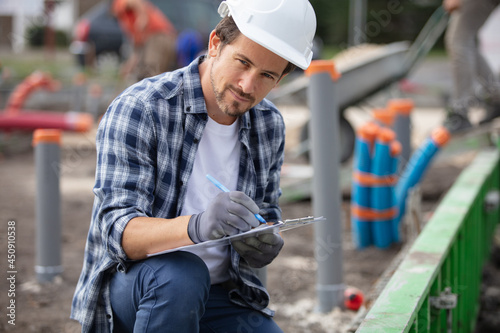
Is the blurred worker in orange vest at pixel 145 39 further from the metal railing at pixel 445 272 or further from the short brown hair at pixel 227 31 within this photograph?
the short brown hair at pixel 227 31

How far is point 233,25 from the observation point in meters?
1.83

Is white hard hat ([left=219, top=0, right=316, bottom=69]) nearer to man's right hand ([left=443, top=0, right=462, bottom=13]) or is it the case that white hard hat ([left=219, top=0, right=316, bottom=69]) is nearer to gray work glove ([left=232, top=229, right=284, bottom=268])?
gray work glove ([left=232, top=229, right=284, bottom=268])

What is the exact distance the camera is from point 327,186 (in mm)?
3271

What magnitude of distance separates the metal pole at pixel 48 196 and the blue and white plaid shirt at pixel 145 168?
1819mm

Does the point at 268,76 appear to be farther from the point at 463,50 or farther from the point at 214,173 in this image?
the point at 463,50

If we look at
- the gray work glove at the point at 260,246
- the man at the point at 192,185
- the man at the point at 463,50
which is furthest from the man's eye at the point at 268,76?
the man at the point at 463,50

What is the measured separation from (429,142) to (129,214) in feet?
9.96

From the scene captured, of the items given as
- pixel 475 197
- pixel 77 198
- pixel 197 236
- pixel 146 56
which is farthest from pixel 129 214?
A: pixel 146 56

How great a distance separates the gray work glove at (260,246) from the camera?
5.56ft

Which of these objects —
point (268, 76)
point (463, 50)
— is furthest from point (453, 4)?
point (268, 76)

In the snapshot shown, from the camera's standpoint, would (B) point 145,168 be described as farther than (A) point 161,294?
Yes

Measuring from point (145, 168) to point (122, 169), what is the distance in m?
0.07

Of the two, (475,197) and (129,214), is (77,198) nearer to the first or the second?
(475,197)

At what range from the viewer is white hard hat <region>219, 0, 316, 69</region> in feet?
5.83
